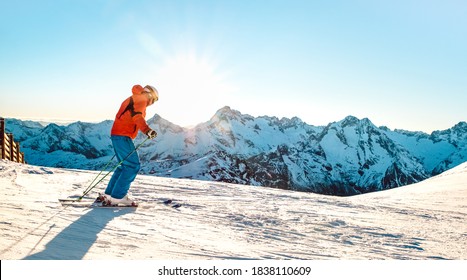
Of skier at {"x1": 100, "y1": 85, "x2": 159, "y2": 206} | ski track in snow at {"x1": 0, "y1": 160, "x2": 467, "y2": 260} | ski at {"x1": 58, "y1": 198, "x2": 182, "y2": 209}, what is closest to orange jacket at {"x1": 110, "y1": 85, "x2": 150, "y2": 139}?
skier at {"x1": 100, "y1": 85, "x2": 159, "y2": 206}

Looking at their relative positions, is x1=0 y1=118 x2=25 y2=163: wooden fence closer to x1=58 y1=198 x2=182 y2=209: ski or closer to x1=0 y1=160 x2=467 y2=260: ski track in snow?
x1=0 y1=160 x2=467 y2=260: ski track in snow

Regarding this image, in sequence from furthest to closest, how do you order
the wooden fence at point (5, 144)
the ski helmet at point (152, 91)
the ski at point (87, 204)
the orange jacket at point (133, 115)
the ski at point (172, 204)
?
the wooden fence at point (5, 144)
the ski at point (172, 204)
the ski helmet at point (152, 91)
the orange jacket at point (133, 115)
the ski at point (87, 204)

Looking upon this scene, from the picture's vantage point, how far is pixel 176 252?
454 centimetres

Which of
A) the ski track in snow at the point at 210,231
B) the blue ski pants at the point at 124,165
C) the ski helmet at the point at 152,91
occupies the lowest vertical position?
the ski track in snow at the point at 210,231

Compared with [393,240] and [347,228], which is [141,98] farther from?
[393,240]

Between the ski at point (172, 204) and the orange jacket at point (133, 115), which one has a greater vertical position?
the orange jacket at point (133, 115)

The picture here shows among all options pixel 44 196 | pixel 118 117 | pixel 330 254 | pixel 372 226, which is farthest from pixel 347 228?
pixel 44 196

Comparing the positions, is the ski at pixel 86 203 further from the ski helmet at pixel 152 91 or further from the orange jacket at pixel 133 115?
the ski helmet at pixel 152 91

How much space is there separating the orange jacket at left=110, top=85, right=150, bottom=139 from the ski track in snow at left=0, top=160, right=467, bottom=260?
5.39 feet

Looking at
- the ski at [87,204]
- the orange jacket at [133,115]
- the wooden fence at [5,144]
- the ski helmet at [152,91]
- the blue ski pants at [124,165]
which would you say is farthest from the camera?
the wooden fence at [5,144]

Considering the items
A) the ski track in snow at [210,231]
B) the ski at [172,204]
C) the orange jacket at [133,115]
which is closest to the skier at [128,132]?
the orange jacket at [133,115]

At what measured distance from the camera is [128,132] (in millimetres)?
7609

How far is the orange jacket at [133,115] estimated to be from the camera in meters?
7.30

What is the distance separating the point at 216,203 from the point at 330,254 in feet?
14.6
